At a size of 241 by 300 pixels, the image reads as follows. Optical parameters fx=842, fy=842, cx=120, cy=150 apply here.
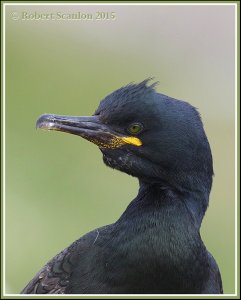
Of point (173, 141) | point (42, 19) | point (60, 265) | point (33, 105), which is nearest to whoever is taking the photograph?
point (173, 141)

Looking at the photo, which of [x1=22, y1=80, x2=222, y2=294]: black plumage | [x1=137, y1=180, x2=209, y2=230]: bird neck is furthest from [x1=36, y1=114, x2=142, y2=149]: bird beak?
[x1=137, y1=180, x2=209, y2=230]: bird neck

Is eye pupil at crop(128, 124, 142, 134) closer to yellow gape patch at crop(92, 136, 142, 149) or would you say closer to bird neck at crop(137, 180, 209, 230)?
yellow gape patch at crop(92, 136, 142, 149)

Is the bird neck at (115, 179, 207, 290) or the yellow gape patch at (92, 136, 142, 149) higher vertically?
the yellow gape patch at (92, 136, 142, 149)

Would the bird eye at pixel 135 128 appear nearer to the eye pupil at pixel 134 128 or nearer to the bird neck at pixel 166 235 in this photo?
the eye pupil at pixel 134 128

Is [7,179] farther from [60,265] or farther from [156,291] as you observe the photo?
[156,291]

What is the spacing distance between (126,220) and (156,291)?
0.67 m

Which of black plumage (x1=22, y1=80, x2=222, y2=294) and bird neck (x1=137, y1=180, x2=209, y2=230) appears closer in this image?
black plumage (x1=22, y1=80, x2=222, y2=294)

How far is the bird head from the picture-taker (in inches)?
281

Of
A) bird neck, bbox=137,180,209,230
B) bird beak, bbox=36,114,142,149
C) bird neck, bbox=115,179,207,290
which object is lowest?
bird neck, bbox=115,179,207,290

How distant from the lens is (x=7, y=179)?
9.19m

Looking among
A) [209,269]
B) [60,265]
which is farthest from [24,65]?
[209,269]

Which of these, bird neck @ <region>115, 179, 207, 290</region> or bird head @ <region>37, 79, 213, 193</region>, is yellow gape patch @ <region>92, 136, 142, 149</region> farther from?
bird neck @ <region>115, 179, 207, 290</region>

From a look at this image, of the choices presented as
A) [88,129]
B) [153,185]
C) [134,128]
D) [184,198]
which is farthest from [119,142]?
[184,198]

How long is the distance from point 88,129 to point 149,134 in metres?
0.53
